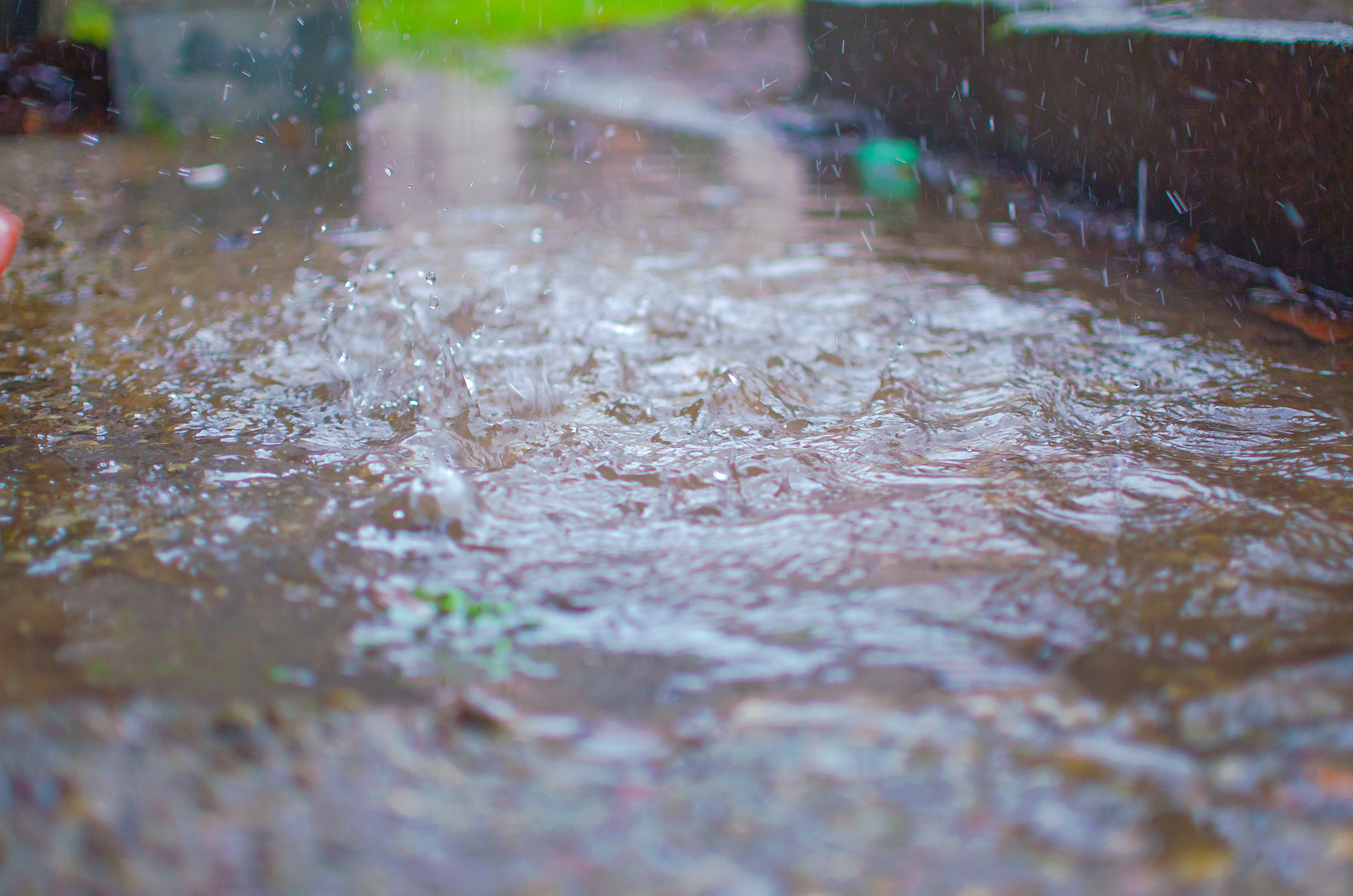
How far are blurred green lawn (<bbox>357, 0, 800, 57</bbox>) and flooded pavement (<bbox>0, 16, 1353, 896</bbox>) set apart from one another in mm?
8515

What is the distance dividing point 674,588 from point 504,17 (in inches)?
578

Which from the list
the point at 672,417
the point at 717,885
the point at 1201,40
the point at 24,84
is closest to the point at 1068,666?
the point at 717,885

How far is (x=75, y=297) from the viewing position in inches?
118

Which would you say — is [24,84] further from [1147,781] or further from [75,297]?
[1147,781]

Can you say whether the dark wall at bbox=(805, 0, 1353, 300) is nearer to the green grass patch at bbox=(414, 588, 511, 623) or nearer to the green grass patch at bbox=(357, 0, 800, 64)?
the green grass patch at bbox=(414, 588, 511, 623)

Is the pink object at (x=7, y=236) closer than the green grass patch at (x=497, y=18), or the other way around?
the pink object at (x=7, y=236)

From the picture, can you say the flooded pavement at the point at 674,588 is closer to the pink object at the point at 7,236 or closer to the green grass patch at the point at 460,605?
the green grass patch at the point at 460,605

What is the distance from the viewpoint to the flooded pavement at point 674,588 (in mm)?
1074

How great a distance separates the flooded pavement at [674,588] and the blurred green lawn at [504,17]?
335 inches

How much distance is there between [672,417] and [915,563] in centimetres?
76

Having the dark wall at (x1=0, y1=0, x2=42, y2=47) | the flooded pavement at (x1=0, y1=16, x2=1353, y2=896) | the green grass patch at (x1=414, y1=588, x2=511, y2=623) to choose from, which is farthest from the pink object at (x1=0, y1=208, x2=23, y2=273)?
the dark wall at (x1=0, y1=0, x2=42, y2=47)

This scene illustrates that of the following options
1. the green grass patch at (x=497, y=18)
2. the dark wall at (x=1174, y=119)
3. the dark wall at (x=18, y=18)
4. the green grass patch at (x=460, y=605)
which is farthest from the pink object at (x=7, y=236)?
the green grass patch at (x=497, y=18)

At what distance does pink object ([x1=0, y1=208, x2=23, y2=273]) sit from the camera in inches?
76.9

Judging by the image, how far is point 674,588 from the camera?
151 cm
